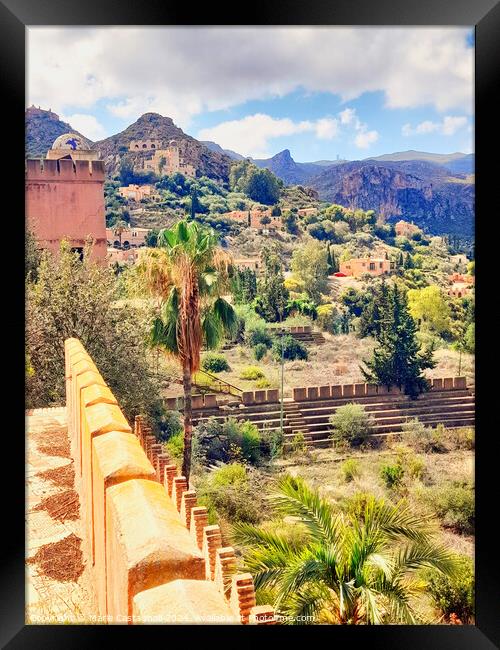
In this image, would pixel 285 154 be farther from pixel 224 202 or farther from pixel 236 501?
pixel 236 501

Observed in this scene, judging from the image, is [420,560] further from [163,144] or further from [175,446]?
[163,144]

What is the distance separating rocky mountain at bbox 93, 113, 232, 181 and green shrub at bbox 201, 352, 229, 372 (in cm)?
522

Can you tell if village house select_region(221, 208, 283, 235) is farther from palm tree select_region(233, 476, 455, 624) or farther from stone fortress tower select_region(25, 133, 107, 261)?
palm tree select_region(233, 476, 455, 624)

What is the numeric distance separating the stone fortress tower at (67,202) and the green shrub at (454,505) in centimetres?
776

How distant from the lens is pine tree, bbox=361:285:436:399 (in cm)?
1688

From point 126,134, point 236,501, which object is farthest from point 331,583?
point 126,134

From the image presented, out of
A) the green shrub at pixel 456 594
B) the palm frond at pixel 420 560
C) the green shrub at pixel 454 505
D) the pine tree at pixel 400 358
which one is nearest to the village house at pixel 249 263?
the pine tree at pixel 400 358

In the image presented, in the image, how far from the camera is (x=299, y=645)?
257cm

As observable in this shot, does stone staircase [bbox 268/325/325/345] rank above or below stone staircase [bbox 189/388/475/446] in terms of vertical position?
above

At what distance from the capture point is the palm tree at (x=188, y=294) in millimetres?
8484

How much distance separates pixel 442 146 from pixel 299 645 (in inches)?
669

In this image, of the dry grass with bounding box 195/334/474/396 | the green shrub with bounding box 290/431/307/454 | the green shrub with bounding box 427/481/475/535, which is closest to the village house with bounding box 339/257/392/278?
the dry grass with bounding box 195/334/474/396

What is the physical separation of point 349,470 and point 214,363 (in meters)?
4.25

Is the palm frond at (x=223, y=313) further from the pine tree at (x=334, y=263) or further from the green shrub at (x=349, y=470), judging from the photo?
the pine tree at (x=334, y=263)
